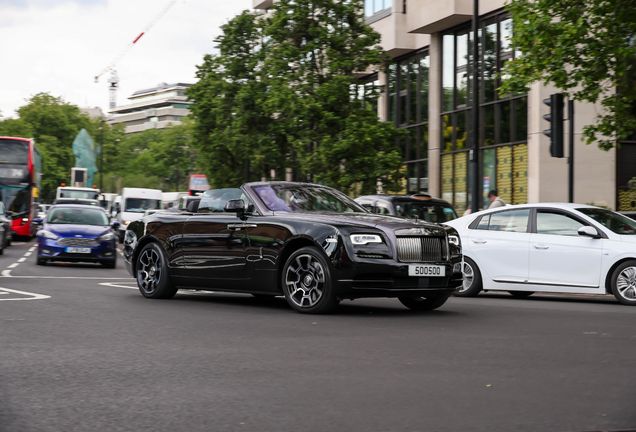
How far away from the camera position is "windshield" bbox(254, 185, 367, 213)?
34.3ft

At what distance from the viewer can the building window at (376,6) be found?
3522 cm

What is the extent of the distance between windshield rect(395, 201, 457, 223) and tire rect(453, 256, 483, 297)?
3.67m

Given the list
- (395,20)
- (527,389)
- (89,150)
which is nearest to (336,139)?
(395,20)

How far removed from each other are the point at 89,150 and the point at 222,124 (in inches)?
2109

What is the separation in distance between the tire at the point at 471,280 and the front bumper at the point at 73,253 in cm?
1005

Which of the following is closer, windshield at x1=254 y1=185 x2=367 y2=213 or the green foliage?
windshield at x1=254 y1=185 x2=367 y2=213

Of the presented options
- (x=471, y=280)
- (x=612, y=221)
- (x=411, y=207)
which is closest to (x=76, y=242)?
(x=411, y=207)

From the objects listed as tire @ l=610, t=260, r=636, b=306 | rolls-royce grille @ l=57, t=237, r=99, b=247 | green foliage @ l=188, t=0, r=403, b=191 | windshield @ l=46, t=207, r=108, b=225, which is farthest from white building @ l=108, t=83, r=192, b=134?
tire @ l=610, t=260, r=636, b=306

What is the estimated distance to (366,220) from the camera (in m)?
9.59

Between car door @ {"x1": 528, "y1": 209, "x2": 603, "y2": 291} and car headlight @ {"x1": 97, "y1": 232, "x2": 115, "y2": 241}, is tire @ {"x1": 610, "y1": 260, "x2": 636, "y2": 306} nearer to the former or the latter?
car door @ {"x1": 528, "y1": 209, "x2": 603, "y2": 291}

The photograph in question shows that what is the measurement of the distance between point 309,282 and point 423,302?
1.69 m

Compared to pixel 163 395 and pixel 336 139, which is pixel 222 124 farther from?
pixel 163 395

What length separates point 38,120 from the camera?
89.9m

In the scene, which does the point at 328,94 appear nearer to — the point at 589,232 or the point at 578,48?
the point at 578,48
